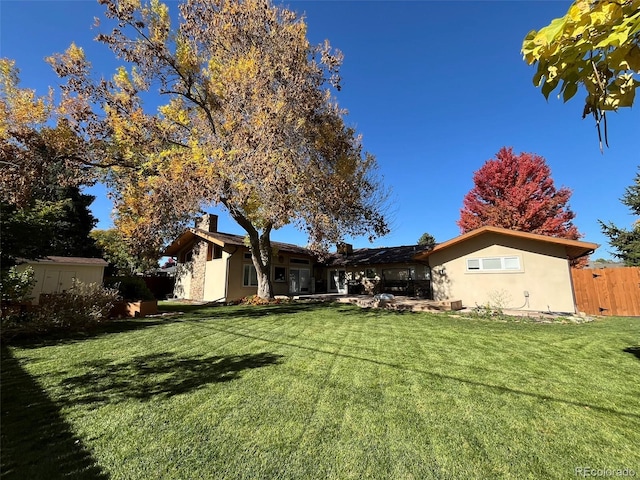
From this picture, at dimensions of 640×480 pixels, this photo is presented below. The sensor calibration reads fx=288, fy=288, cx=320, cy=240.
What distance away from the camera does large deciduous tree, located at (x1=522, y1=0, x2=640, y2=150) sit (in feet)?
3.84

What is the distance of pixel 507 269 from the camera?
1334 centimetres

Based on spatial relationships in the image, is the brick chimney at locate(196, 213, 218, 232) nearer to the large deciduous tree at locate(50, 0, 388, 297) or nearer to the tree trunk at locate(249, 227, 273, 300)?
the tree trunk at locate(249, 227, 273, 300)

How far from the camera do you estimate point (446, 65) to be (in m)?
12.6

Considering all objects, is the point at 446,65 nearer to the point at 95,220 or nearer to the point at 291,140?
the point at 291,140

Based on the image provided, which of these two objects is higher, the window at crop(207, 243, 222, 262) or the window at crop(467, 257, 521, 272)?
the window at crop(207, 243, 222, 262)

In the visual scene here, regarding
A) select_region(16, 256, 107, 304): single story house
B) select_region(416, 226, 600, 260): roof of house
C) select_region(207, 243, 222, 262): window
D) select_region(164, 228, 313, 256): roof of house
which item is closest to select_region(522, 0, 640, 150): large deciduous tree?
select_region(416, 226, 600, 260): roof of house

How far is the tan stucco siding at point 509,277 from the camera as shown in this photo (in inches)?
488

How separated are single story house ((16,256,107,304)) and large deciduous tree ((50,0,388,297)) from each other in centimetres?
647

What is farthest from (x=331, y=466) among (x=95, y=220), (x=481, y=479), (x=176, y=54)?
(x=95, y=220)

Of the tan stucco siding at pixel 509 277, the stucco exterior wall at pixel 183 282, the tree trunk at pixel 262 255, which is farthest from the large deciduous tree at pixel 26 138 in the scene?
the tan stucco siding at pixel 509 277

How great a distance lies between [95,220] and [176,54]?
17.4m

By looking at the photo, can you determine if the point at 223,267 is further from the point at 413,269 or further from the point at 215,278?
the point at 413,269

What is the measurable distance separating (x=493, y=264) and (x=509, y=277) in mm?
853

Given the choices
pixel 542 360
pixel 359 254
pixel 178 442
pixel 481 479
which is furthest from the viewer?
pixel 359 254
